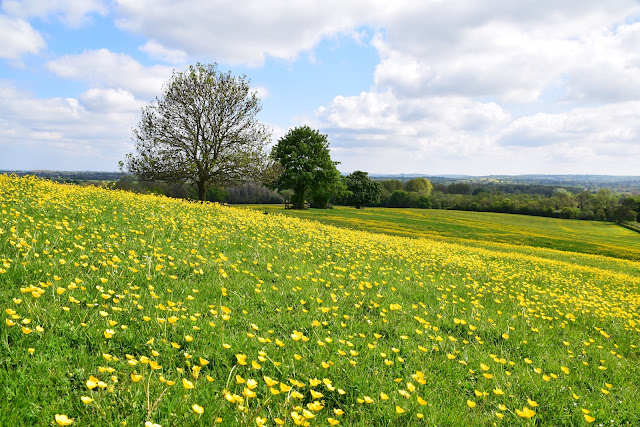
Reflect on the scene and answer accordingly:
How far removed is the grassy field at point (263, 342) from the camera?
278 centimetres

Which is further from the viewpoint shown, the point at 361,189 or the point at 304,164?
the point at 361,189

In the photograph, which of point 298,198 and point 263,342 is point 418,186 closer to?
point 298,198

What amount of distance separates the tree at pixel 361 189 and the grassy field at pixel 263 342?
2620 inches

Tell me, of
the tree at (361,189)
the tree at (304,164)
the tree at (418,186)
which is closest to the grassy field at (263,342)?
the tree at (304,164)

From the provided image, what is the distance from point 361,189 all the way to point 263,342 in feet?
237

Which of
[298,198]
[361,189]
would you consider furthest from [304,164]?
[361,189]

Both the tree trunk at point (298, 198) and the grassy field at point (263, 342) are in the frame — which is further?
the tree trunk at point (298, 198)

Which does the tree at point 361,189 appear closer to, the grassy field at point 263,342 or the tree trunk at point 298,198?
the tree trunk at point 298,198

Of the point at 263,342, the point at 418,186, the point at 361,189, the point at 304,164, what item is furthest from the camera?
the point at 418,186

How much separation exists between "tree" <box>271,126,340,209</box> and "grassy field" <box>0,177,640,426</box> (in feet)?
120

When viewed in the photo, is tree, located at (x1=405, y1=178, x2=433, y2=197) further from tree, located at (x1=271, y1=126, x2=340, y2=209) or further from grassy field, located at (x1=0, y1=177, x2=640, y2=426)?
grassy field, located at (x1=0, y1=177, x2=640, y2=426)

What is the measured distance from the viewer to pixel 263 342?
3.79 m

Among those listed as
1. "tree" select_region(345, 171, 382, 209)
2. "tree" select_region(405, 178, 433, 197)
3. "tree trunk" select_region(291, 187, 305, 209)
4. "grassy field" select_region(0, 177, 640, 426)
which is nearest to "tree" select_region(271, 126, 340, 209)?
"tree trunk" select_region(291, 187, 305, 209)

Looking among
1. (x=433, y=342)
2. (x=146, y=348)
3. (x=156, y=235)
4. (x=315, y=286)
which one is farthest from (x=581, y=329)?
(x=156, y=235)
